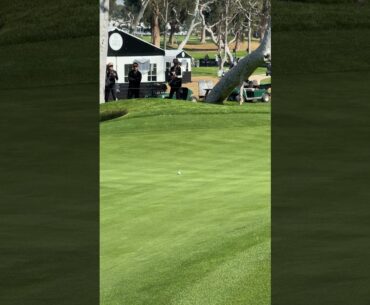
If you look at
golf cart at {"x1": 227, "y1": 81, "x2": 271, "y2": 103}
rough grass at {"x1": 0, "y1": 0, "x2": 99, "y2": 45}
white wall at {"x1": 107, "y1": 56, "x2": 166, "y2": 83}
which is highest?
rough grass at {"x1": 0, "y1": 0, "x2": 99, "y2": 45}

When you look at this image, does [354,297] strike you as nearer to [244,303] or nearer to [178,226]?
[244,303]

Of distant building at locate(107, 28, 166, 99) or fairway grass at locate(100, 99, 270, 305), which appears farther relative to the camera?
distant building at locate(107, 28, 166, 99)

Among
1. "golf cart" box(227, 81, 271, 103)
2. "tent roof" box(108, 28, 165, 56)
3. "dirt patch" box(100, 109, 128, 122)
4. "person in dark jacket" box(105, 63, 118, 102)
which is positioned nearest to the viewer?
"dirt patch" box(100, 109, 128, 122)

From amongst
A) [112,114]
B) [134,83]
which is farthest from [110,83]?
[112,114]

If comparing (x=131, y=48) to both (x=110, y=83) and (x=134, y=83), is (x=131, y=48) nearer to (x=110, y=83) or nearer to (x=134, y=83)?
(x=134, y=83)

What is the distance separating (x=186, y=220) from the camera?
559 centimetres

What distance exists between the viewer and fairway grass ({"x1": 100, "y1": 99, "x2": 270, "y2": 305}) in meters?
4.27

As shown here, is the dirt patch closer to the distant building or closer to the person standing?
the person standing

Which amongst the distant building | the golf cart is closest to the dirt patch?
the golf cart

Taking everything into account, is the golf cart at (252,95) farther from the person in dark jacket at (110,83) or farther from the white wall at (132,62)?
the white wall at (132,62)

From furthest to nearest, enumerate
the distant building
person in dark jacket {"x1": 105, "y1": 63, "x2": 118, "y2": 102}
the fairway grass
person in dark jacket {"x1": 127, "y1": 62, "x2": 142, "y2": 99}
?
the distant building < person in dark jacket {"x1": 127, "y1": 62, "x2": 142, "y2": 99} < person in dark jacket {"x1": 105, "y1": 63, "x2": 118, "y2": 102} < the fairway grass

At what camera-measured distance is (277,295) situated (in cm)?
418

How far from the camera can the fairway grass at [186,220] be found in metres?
4.27

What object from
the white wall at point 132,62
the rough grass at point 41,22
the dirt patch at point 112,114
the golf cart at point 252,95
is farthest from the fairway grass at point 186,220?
the white wall at point 132,62
